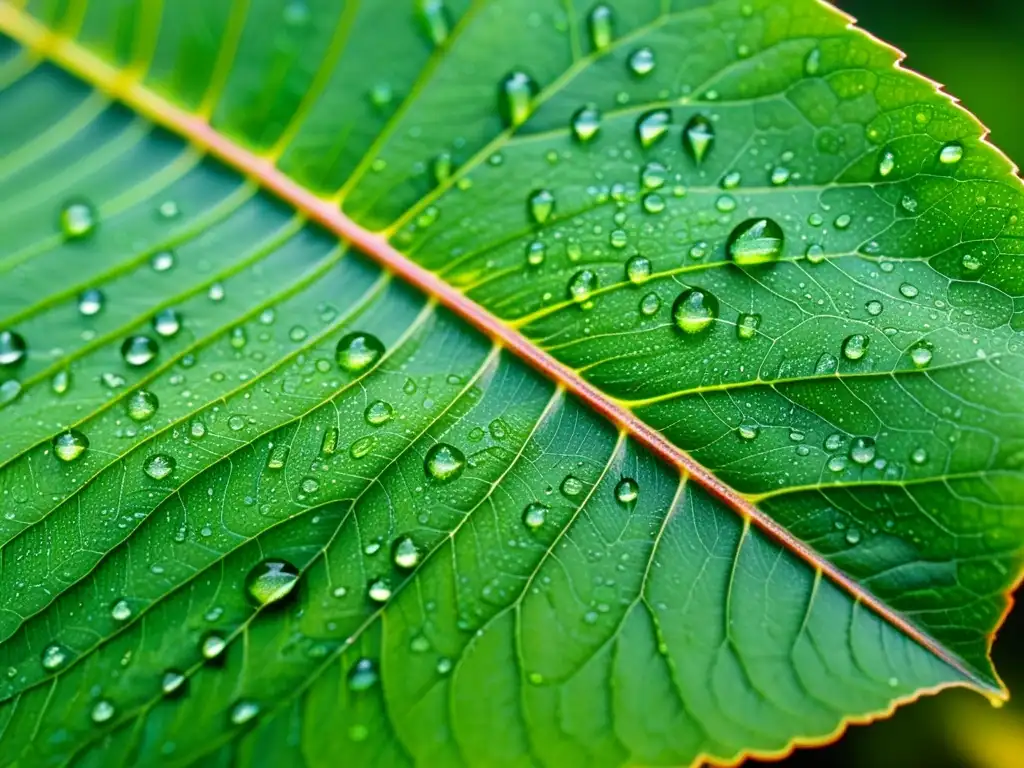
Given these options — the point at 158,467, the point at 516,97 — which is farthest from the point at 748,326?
the point at 158,467

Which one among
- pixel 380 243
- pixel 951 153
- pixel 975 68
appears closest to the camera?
pixel 951 153

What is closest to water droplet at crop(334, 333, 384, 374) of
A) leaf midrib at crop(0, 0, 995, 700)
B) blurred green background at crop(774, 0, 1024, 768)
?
leaf midrib at crop(0, 0, 995, 700)

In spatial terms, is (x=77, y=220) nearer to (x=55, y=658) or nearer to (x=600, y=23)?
(x=55, y=658)

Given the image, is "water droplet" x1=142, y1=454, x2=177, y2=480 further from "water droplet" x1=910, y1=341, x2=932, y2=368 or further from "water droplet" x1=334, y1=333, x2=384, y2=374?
"water droplet" x1=910, y1=341, x2=932, y2=368

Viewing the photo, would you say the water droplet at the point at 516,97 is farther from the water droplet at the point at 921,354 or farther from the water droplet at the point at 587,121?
the water droplet at the point at 921,354

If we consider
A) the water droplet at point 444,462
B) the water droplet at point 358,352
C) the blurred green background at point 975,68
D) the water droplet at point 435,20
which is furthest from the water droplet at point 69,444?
the blurred green background at point 975,68

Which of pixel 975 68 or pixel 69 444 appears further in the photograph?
pixel 975 68
